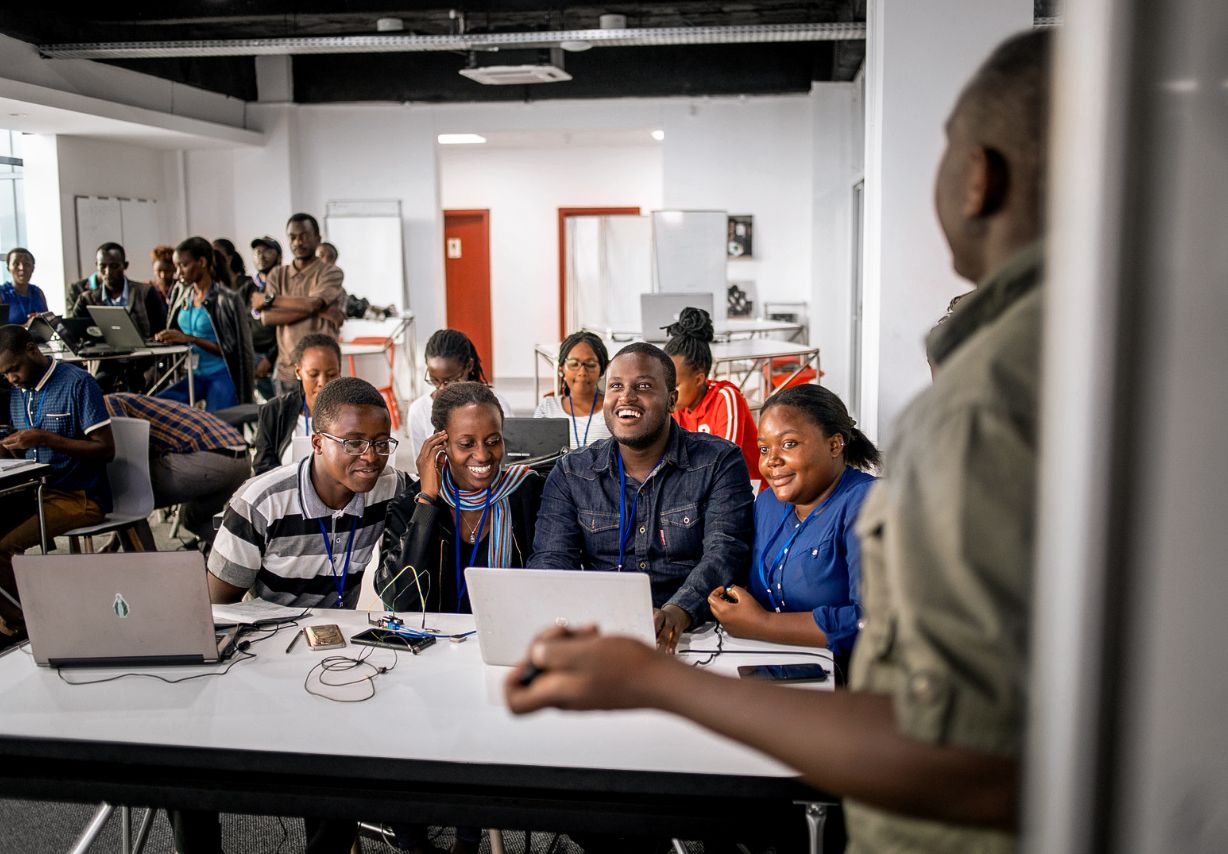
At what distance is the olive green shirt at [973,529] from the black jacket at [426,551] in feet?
6.80

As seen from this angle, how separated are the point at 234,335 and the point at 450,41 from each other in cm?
323

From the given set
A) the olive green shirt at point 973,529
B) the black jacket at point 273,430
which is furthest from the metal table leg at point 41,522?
the olive green shirt at point 973,529

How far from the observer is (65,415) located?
429 cm

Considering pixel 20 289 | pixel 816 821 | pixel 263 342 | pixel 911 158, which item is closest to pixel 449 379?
pixel 911 158

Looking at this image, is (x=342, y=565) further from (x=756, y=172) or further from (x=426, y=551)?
(x=756, y=172)

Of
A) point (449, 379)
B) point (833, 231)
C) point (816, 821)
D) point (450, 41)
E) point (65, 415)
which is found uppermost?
point (450, 41)

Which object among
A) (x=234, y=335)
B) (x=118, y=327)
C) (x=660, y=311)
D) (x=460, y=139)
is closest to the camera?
(x=234, y=335)

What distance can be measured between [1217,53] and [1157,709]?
39cm

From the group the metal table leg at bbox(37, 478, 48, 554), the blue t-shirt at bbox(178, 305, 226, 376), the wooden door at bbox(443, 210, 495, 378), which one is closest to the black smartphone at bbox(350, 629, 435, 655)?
the metal table leg at bbox(37, 478, 48, 554)

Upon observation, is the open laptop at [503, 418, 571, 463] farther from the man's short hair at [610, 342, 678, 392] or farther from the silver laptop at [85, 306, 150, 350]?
the silver laptop at [85, 306, 150, 350]

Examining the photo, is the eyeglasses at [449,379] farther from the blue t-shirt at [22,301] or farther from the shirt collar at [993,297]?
the blue t-shirt at [22,301]

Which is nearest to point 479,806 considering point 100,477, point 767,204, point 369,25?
point 100,477

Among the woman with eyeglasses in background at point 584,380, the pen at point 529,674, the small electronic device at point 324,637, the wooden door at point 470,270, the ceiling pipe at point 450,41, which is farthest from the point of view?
the wooden door at point 470,270

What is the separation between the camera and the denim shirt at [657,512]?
9.30 feet
